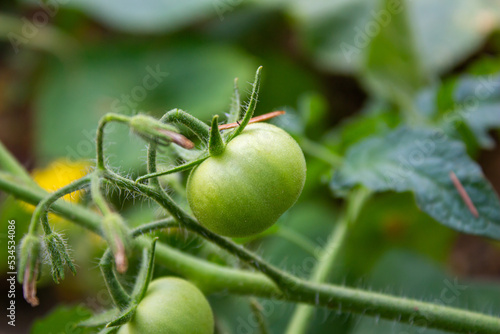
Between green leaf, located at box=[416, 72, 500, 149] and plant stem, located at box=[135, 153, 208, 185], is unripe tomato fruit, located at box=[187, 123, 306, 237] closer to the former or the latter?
plant stem, located at box=[135, 153, 208, 185]

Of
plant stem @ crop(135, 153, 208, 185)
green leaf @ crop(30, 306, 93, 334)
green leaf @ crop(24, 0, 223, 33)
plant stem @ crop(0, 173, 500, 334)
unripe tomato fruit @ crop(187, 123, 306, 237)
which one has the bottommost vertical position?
green leaf @ crop(30, 306, 93, 334)

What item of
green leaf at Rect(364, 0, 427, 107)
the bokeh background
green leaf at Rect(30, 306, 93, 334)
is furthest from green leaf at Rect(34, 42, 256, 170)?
green leaf at Rect(30, 306, 93, 334)

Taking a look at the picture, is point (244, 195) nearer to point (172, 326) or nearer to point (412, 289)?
point (172, 326)

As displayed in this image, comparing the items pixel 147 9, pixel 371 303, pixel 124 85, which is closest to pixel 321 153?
pixel 371 303

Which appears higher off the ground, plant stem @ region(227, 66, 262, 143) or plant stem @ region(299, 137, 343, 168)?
plant stem @ region(227, 66, 262, 143)

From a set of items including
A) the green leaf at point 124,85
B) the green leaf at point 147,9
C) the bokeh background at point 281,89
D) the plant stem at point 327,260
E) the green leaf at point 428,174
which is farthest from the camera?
the green leaf at point 124,85

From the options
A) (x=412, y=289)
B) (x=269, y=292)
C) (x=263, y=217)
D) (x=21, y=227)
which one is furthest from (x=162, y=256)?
(x=412, y=289)

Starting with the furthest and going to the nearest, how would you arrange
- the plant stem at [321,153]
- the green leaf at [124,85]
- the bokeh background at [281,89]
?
the green leaf at [124,85]
the bokeh background at [281,89]
the plant stem at [321,153]

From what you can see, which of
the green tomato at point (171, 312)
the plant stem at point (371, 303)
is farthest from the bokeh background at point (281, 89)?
the green tomato at point (171, 312)

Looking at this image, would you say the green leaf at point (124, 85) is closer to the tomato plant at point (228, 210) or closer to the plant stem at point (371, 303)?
the tomato plant at point (228, 210)
